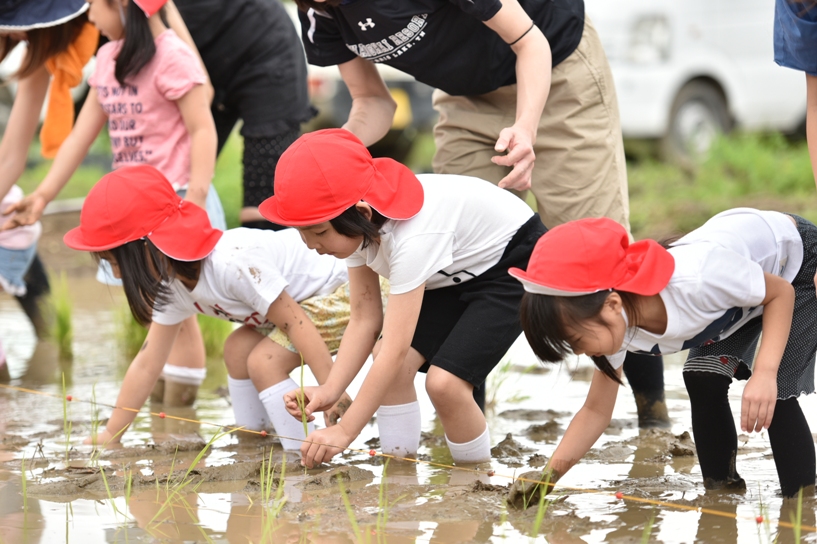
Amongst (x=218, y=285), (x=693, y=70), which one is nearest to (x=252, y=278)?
(x=218, y=285)

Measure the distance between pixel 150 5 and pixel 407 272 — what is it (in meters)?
1.59

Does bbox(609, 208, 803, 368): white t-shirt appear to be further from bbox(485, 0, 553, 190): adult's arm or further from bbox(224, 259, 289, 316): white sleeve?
bbox(224, 259, 289, 316): white sleeve

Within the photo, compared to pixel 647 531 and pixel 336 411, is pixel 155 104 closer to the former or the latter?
pixel 336 411

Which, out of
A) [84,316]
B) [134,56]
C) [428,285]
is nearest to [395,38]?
[428,285]

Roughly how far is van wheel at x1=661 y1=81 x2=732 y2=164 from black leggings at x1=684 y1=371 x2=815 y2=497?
6151mm

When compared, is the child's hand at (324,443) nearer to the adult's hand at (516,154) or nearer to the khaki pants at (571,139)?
the adult's hand at (516,154)

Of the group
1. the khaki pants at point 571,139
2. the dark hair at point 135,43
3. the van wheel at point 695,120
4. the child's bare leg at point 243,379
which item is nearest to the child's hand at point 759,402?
the khaki pants at point 571,139

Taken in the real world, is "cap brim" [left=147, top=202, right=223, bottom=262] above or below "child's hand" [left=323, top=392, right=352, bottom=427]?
above

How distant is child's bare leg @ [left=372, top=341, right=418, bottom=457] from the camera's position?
306cm

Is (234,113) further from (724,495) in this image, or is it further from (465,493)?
(724,495)

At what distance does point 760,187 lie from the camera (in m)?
6.91

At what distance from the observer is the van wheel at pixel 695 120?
866 centimetres

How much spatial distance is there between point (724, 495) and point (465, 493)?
668 millimetres

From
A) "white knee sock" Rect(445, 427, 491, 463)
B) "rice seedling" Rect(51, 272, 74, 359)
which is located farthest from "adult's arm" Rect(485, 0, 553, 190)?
"rice seedling" Rect(51, 272, 74, 359)
